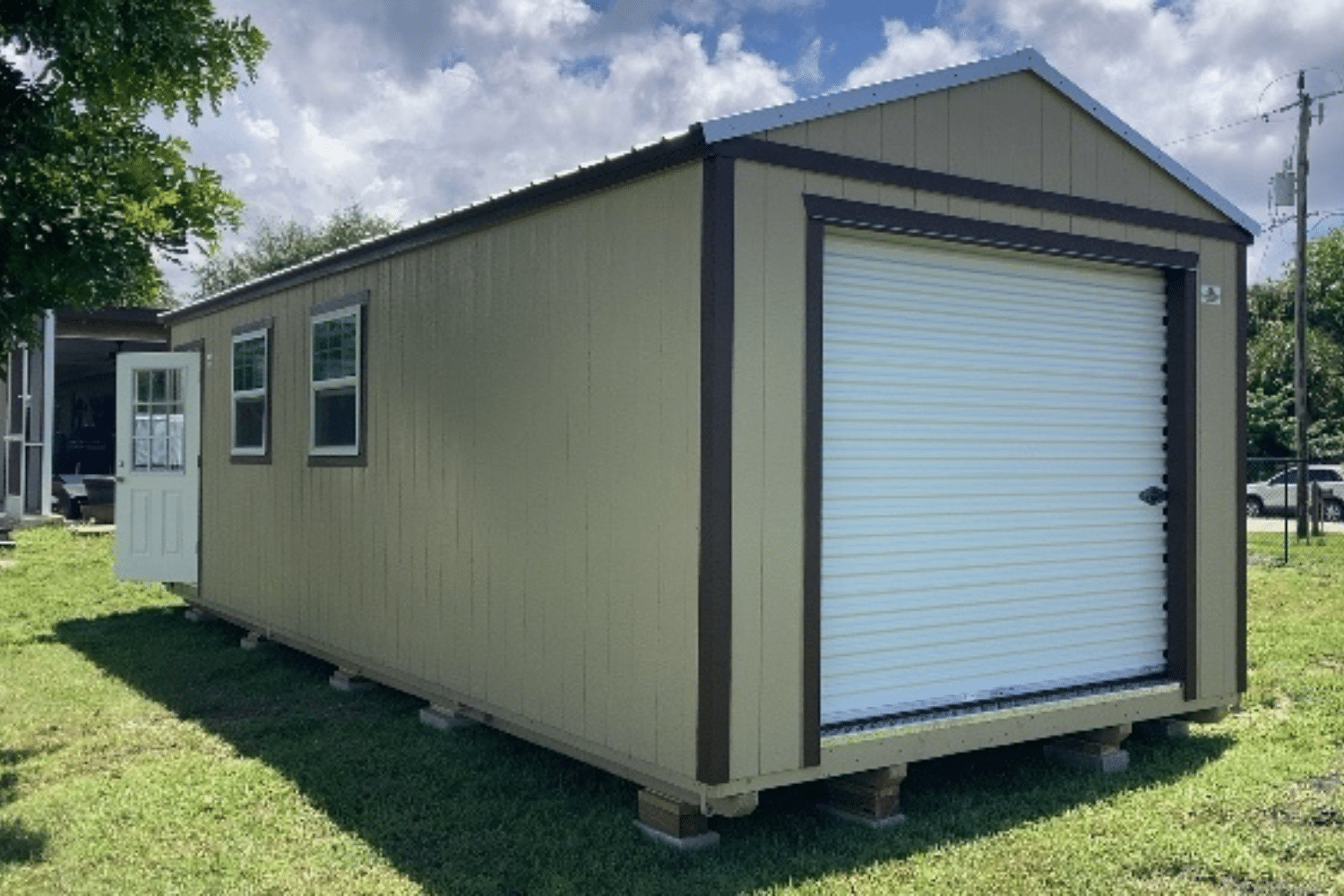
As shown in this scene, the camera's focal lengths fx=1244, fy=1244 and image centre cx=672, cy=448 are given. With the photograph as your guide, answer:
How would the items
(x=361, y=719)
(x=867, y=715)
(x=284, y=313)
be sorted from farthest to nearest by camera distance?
(x=284, y=313)
(x=361, y=719)
(x=867, y=715)

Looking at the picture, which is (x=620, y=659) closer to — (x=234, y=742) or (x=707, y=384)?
(x=707, y=384)

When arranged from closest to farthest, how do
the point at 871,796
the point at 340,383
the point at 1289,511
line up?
the point at 871,796 < the point at 340,383 < the point at 1289,511

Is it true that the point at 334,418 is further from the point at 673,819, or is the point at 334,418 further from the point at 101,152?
the point at 673,819

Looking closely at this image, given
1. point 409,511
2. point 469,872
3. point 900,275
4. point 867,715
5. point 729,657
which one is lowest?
point 469,872

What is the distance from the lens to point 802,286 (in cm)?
457

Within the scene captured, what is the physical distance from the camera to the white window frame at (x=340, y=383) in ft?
23.0

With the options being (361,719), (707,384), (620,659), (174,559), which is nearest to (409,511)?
(361,719)

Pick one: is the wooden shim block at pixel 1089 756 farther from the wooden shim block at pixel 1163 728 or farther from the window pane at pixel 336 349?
the window pane at pixel 336 349

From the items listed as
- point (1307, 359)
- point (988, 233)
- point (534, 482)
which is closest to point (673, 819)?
point (534, 482)

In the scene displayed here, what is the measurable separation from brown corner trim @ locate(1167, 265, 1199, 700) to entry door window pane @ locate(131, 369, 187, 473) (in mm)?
7345

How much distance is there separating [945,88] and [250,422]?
222 inches

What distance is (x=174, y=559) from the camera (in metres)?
9.79

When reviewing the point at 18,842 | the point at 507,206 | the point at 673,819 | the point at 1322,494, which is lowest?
the point at 18,842

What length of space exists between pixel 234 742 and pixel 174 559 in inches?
172
